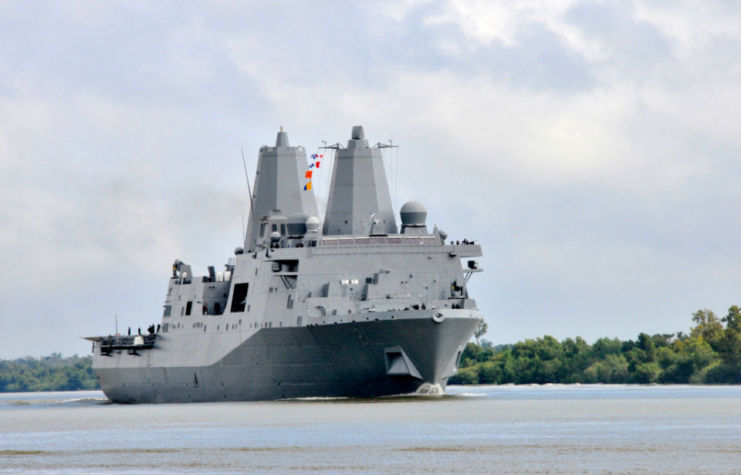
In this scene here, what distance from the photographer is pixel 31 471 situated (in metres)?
36.2

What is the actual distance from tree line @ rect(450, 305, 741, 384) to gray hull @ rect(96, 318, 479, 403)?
42129mm

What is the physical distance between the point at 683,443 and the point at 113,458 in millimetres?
17255

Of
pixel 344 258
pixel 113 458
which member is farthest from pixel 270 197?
pixel 113 458

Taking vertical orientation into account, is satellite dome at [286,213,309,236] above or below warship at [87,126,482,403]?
above

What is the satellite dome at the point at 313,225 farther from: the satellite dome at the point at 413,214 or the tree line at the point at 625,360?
the tree line at the point at 625,360

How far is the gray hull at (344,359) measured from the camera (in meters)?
56.0

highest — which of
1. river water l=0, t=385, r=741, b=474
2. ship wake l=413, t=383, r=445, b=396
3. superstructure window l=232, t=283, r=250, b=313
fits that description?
superstructure window l=232, t=283, r=250, b=313

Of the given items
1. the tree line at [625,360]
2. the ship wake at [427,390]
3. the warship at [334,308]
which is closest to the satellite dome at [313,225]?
the warship at [334,308]

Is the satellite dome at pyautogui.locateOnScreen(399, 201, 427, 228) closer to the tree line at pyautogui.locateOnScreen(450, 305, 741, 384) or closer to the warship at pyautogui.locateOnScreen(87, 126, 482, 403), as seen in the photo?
the warship at pyautogui.locateOnScreen(87, 126, 482, 403)

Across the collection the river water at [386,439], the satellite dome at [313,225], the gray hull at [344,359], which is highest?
the satellite dome at [313,225]

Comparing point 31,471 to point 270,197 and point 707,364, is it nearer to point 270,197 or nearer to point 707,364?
point 270,197

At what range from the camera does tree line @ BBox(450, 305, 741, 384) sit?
3852 inches

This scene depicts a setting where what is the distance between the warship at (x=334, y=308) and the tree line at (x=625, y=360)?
133 ft

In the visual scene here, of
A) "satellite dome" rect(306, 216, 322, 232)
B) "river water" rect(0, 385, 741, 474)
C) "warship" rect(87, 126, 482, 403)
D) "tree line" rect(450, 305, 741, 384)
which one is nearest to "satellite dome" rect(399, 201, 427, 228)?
"warship" rect(87, 126, 482, 403)
